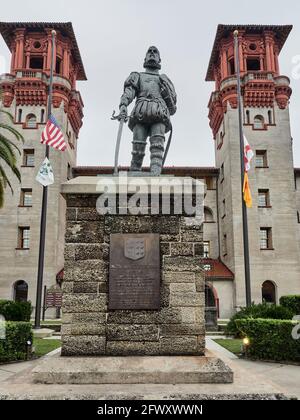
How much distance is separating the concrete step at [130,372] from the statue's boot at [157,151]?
3634 mm

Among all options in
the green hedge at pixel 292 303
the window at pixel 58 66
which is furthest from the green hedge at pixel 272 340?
the window at pixel 58 66

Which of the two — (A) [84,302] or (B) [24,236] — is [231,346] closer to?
(A) [84,302]

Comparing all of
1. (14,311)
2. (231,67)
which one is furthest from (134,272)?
(231,67)

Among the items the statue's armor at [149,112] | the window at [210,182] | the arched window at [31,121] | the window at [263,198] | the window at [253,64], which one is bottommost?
the statue's armor at [149,112]

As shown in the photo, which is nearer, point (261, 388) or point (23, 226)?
point (261, 388)

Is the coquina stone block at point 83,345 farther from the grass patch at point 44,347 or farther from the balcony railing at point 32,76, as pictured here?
the balcony railing at point 32,76

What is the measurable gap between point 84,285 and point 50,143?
12.4m

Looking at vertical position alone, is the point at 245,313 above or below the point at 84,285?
below

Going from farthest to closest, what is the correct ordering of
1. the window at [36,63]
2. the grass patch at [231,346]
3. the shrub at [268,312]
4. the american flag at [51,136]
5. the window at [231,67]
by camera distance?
1. the window at [36,63]
2. the window at [231,67]
3. the american flag at [51,136]
4. the shrub at [268,312]
5. the grass patch at [231,346]

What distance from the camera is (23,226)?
103 ft

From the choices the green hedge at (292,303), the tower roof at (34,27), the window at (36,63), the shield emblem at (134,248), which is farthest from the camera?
the window at (36,63)

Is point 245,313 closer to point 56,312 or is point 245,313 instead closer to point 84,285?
point 84,285

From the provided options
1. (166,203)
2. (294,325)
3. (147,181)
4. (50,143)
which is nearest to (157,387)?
(166,203)

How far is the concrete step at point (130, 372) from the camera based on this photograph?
5.71m
